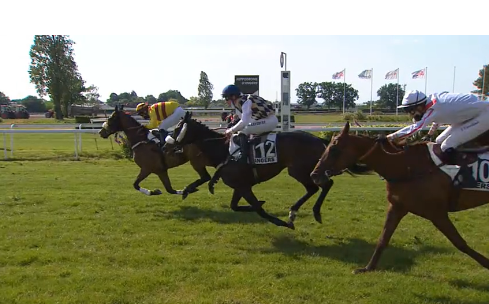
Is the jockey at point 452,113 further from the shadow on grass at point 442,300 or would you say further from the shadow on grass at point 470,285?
the shadow on grass at point 442,300

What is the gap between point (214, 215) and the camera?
25.5 ft

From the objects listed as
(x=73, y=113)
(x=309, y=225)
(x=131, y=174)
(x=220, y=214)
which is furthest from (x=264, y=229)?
(x=73, y=113)

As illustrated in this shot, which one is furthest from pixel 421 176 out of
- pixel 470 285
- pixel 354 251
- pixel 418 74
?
pixel 418 74

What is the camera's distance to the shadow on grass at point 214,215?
24.2ft

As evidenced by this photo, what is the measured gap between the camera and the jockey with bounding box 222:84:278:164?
667 centimetres

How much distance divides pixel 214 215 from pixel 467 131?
444 cm

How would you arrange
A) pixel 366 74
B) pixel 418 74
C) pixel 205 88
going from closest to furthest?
pixel 418 74
pixel 366 74
pixel 205 88

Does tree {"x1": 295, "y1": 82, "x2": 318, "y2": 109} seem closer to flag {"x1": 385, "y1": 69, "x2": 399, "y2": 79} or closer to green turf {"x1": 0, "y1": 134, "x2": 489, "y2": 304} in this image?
flag {"x1": 385, "y1": 69, "x2": 399, "y2": 79}

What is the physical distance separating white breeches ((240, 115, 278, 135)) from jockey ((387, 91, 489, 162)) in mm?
2536

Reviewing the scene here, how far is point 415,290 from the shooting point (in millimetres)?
4395

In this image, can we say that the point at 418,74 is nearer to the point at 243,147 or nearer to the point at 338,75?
the point at 338,75

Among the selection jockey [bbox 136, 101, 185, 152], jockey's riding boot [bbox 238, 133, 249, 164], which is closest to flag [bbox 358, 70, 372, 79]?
jockey [bbox 136, 101, 185, 152]

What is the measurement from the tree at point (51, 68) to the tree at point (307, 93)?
5050cm

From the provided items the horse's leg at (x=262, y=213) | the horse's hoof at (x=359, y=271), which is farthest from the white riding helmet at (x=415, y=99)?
the horse's leg at (x=262, y=213)
